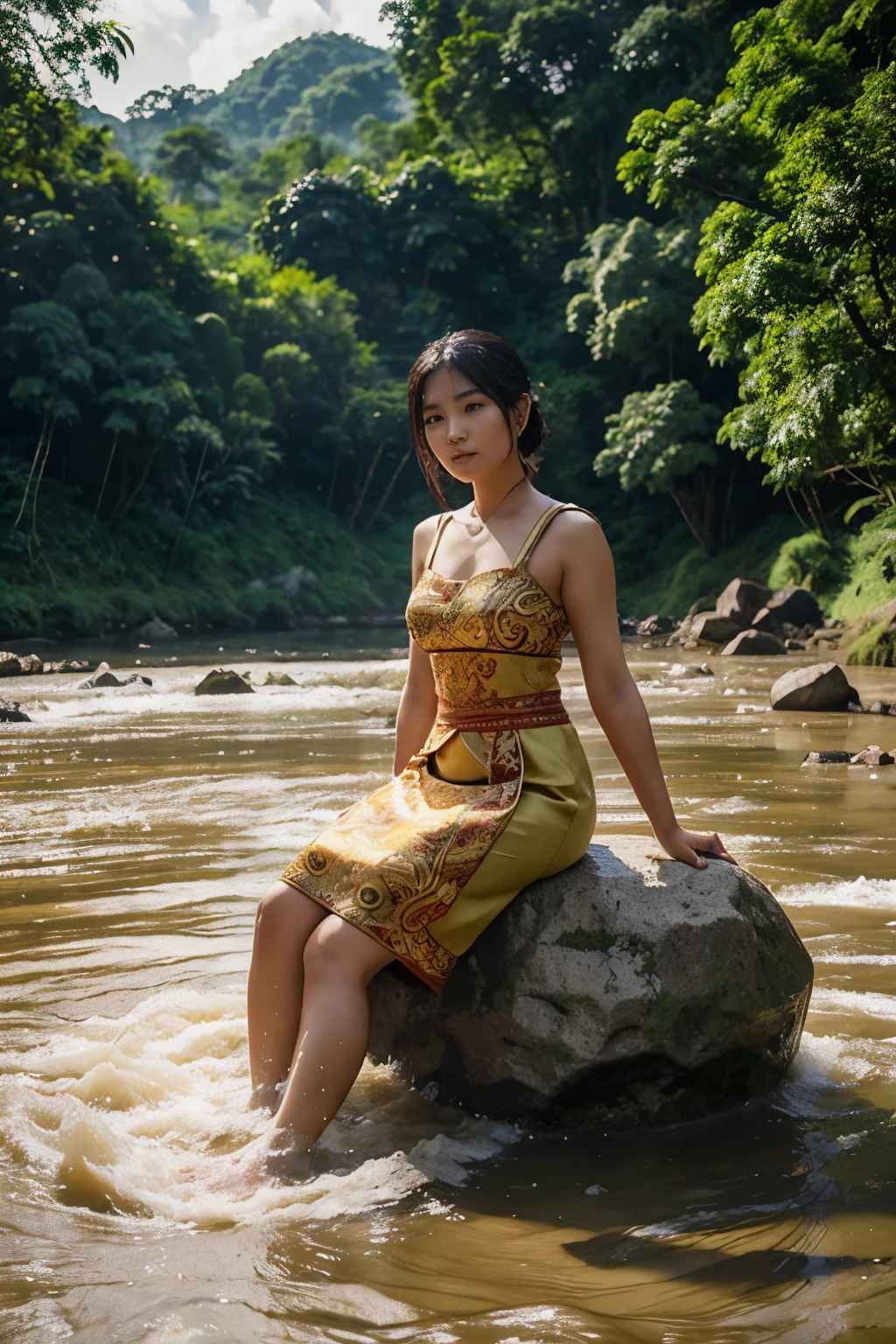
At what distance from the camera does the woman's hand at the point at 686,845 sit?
2994mm

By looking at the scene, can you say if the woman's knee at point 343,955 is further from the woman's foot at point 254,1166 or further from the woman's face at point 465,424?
the woman's face at point 465,424

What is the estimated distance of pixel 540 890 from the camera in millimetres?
2902

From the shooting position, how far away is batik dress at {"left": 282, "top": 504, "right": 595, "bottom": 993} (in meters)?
2.71

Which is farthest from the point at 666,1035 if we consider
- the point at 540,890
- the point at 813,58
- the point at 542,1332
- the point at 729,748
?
the point at 813,58

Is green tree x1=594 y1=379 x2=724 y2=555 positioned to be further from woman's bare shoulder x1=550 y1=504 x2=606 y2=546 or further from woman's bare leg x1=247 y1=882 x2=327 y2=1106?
woman's bare leg x1=247 y1=882 x2=327 y2=1106

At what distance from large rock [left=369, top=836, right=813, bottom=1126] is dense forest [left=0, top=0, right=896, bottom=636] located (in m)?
8.89

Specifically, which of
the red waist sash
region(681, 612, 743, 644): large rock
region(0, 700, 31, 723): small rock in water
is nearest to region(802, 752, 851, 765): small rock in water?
the red waist sash

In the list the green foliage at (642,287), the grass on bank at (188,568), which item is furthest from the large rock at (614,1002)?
the green foliage at (642,287)

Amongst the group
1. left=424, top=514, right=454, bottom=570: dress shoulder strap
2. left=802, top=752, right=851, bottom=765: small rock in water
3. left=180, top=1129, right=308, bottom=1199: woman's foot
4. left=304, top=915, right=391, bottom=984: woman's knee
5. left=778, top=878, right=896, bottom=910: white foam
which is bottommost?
left=180, top=1129, right=308, bottom=1199: woman's foot

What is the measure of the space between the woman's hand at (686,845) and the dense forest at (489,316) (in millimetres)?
8689

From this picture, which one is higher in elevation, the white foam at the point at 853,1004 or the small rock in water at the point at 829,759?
the small rock in water at the point at 829,759

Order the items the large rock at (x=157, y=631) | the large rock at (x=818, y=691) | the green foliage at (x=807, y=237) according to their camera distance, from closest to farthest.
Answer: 1. the large rock at (x=818, y=691)
2. the green foliage at (x=807, y=237)
3. the large rock at (x=157, y=631)

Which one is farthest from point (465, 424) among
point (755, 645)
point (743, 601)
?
point (743, 601)

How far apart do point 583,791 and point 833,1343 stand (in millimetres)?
1318
